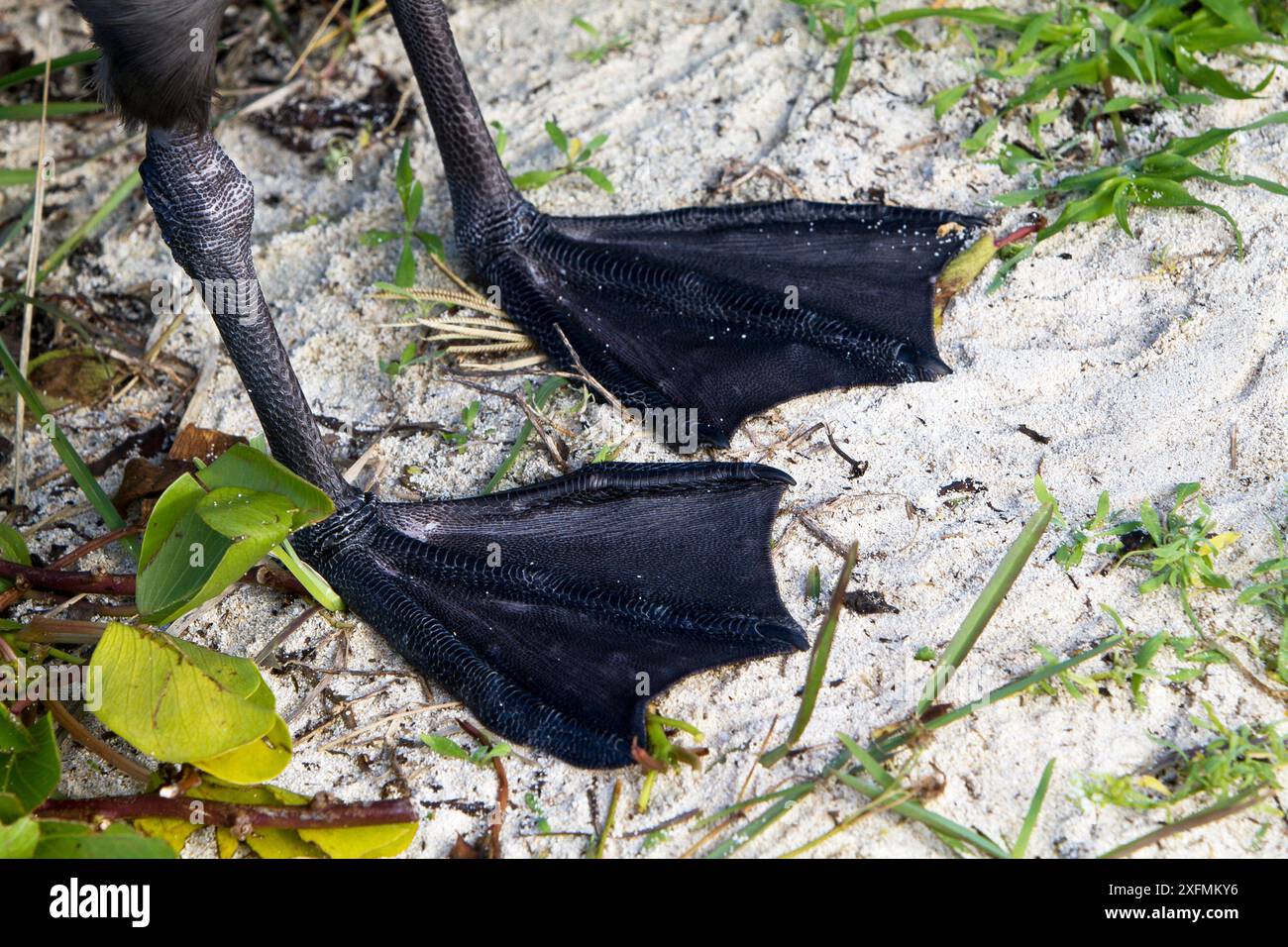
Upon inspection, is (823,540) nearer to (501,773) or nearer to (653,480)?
(653,480)

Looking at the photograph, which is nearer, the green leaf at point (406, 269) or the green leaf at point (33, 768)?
the green leaf at point (33, 768)

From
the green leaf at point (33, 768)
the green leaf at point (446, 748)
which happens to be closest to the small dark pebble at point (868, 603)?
the green leaf at point (446, 748)

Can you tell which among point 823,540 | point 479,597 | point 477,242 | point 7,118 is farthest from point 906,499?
point 7,118

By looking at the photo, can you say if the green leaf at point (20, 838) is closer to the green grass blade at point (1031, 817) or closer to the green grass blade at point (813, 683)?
the green grass blade at point (813, 683)

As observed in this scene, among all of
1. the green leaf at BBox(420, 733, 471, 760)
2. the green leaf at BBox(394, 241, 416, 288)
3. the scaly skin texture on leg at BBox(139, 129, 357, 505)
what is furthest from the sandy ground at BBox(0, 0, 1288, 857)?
the scaly skin texture on leg at BBox(139, 129, 357, 505)

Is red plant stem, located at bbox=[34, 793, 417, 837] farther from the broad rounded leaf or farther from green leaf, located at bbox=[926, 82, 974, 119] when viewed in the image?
green leaf, located at bbox=[926, 82, 974, 119]
